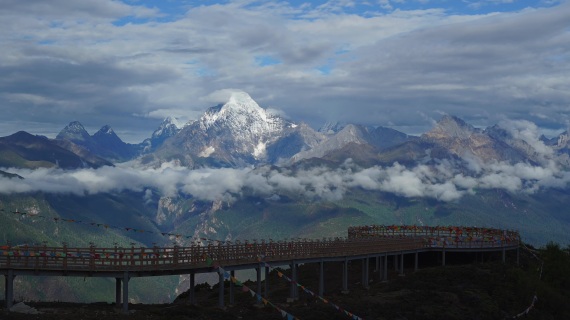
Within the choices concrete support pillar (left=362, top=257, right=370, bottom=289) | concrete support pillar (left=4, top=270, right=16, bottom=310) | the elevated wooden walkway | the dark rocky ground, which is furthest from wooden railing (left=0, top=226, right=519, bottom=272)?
the dark rocky ground

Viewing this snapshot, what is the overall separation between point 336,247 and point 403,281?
299 inches

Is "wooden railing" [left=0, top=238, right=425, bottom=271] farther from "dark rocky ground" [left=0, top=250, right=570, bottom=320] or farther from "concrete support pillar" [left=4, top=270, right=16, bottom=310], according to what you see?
"dark rocky ground" [left=0, top=250, right=570, bottom=320]

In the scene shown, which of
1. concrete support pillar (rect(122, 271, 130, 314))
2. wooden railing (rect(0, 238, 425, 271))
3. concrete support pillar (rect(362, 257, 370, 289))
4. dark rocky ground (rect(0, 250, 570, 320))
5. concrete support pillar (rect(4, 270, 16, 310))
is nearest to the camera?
concrete support pillar (rect(4, 270, 16, 310))

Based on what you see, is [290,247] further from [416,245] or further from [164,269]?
[416,245]

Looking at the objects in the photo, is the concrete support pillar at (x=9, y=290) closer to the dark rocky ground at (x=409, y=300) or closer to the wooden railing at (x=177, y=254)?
the wooden railing at (x=177, y=254)

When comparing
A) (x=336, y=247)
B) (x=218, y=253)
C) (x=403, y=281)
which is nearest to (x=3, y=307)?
(x=218, y=253)

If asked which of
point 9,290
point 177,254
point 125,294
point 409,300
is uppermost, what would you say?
point 177,254

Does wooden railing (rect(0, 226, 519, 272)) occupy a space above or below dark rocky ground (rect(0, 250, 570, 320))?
above

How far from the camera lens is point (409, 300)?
69.6 metres

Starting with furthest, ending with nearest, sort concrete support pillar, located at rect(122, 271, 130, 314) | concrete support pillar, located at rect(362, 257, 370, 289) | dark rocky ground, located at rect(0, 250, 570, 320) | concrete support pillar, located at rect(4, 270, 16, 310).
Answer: concrete support pillar, located at rect(362, 257, 370, 289) → dark rocky ground, located at rect(0, 250, 570, 320) → concrete support pillar, located at rect(122, 271, 130, 314) → concrete support pillar, located at rect(4, 270, 16, 310)

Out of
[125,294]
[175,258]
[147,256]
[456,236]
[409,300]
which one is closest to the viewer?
[125,294]

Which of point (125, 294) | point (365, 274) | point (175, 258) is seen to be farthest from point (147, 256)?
point (365, 274)

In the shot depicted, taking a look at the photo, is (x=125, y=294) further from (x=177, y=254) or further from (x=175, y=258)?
(x=177, y=254)

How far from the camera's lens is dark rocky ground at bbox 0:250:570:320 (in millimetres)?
58375
